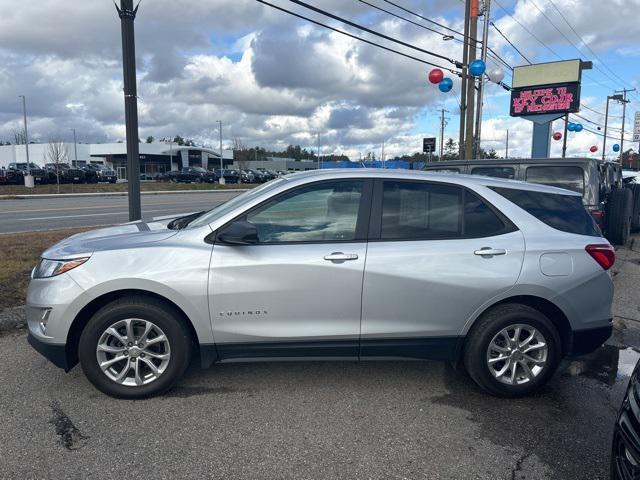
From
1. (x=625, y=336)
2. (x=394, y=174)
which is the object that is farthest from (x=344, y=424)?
(x=625, y=336)

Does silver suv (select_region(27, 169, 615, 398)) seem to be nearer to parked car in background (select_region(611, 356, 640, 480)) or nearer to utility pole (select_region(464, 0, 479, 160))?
parked car in background (select_region(611, 356, 640, 480))

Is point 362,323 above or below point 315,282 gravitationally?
below

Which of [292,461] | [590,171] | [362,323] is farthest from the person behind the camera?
[590,171]

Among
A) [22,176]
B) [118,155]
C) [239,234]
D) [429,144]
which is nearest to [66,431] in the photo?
[239,234]

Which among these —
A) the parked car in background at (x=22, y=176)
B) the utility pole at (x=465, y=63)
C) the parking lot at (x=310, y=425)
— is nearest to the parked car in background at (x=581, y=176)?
the parking lot at (x=310, y=425)

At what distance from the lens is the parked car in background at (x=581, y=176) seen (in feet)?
24.9

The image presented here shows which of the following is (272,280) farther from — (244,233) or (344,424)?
(344,424)

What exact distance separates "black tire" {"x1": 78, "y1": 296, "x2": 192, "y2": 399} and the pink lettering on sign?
84.0 ft

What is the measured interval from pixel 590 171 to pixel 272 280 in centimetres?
593

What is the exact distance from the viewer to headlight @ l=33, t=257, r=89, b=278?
369 cm

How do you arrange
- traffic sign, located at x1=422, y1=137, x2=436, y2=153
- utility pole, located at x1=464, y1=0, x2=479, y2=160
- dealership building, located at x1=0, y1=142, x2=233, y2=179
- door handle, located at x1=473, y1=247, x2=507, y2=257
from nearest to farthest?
1. door handle, located at x1=473, y1=247, x2=507, y2=257
2. utility pole, located at x1=464, y1=0, x2=479, y2=160
3. traffic sign, located at x1=422, y1=137, x2=436, y2=153
4. dealership building, located at x1=0, y1=142, x2=233, y2=179

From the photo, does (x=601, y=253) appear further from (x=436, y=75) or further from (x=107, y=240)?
(x=436, y=75)

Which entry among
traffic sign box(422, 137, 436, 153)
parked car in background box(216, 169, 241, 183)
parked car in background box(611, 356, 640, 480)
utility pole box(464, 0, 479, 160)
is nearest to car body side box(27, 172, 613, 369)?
parked car in background box(611, 356, 640, 480)

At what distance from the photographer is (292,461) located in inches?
122
